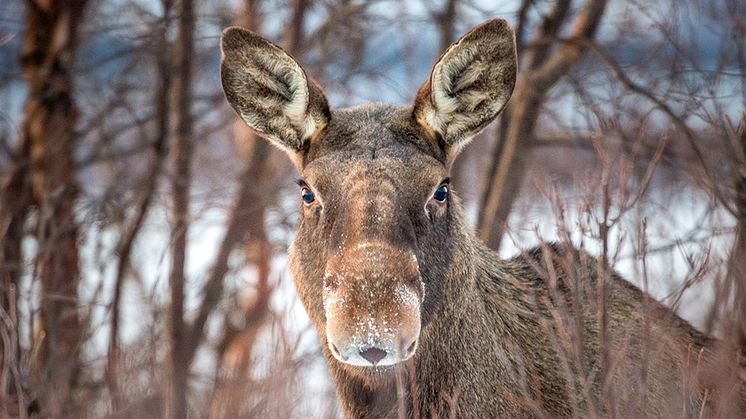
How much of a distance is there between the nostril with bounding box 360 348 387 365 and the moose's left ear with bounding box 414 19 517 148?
1572 millimetres

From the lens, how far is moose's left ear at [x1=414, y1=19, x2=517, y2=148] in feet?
16.4

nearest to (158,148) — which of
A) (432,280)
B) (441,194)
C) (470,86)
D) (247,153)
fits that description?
(247,153)

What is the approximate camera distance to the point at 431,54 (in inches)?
486

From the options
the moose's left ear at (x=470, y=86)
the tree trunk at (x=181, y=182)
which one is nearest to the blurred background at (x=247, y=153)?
the tree trunk at (x=181, y=182)

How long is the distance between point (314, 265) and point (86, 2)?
5.51 metres

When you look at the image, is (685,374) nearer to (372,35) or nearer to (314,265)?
(314,265)

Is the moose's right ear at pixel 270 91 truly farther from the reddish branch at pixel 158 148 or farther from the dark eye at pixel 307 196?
the reddish branch at pixel 158 148

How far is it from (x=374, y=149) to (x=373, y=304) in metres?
Answer: 1.07

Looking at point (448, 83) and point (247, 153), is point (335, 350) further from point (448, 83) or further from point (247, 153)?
point (247, 153)

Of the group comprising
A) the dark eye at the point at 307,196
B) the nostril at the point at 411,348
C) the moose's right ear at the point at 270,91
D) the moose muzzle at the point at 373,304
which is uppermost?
the moose's right ear at the point at 270,91

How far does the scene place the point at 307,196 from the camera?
16.2 feet

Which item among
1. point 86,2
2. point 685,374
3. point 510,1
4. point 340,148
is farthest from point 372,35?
point 685,374

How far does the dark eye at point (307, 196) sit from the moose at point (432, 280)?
0.04ft

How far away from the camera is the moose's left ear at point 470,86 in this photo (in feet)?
16.4
